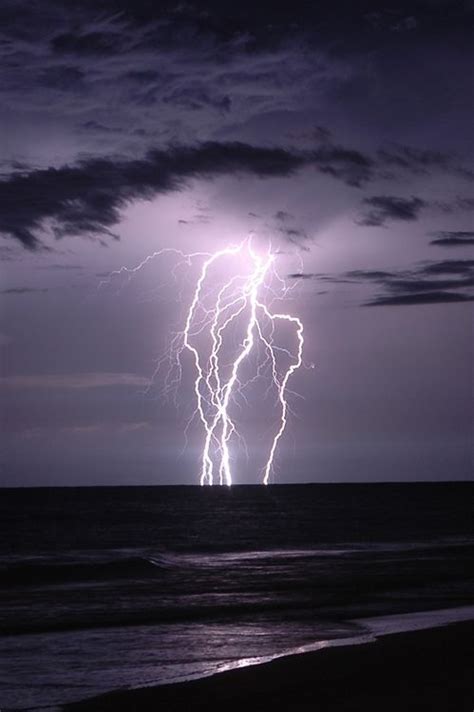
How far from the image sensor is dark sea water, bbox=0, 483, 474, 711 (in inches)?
650

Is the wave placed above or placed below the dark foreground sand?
above

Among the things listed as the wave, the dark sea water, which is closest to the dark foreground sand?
the dark sea water

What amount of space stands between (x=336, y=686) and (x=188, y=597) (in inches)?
564

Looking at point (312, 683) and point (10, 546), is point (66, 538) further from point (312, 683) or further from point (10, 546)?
point (312, 683)

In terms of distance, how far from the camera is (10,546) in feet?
187

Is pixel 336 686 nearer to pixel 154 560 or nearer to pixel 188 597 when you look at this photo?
pixel 188 597

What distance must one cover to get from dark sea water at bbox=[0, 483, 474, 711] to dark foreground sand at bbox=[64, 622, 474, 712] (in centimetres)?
95

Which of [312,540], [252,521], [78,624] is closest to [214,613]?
[78,624]

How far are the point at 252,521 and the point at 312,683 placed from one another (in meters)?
69.4

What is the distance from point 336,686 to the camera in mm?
14117

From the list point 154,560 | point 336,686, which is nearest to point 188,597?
point 336,686

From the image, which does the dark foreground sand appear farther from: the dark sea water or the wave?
the wave

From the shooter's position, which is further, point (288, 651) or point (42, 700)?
point (288, 651)

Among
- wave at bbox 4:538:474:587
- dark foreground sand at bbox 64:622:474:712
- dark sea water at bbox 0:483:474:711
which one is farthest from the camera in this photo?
wave at bbox 4:538:474:587
